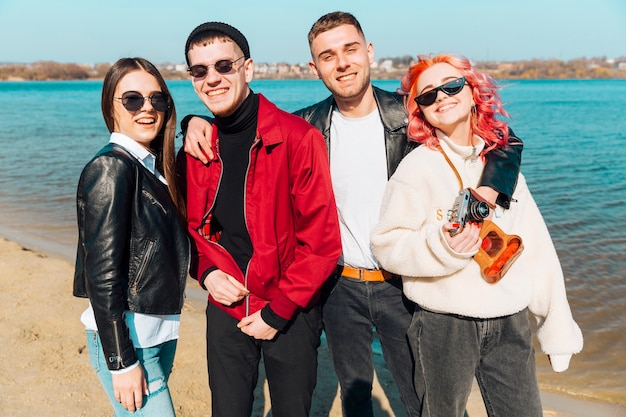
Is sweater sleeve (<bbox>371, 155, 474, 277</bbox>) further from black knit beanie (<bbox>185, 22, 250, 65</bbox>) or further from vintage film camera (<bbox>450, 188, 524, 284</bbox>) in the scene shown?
black knit beanie (<bbox>185, 22, 250, 65</bbox>)

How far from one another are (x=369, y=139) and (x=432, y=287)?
3.20 ft

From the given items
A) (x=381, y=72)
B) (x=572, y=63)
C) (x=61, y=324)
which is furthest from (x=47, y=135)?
(x=572, y=63)

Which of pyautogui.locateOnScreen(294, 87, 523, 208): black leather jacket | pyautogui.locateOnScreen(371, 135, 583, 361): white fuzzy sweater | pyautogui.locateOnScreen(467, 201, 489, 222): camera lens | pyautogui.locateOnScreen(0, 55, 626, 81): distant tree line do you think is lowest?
pyautogui.locateOnScreen(0, 55, 626, 81): distant tree line

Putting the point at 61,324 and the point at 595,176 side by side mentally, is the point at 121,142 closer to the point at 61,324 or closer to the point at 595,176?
the point at 61,324

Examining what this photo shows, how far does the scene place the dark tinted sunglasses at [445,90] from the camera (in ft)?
8.43

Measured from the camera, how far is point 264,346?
279 centimetres

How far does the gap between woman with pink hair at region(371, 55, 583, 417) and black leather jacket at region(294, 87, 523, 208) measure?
2.9 inches

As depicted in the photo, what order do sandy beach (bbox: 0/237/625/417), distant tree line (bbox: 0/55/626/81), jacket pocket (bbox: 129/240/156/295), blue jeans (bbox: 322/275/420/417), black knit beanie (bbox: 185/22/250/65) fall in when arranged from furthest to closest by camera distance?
distant tree line (bbox: 0/55/626/81)
sandy beach (bbox: 0/237/625/417)
blue jeans (bbox: 322/275/420/417)
black knit beanie (bbox: 185/22/250/65)
jacket pocket (bbox: 129/240/156/295)

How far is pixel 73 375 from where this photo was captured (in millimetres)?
4375

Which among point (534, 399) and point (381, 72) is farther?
point (381, 72)

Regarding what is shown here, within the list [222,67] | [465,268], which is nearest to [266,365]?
[465,268]

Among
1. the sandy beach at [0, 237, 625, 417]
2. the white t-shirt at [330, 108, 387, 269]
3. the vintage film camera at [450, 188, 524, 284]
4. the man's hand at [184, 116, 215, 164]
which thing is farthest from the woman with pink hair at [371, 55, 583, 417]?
the sandy beach at [0, 237, 625, 417]

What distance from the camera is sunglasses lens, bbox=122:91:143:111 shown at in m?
2.53

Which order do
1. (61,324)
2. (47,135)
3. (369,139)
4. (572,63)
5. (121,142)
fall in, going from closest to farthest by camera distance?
1. (121,142)
2. (369,139)
3. (61,324)
4. (47,135)
5. (572,63)
